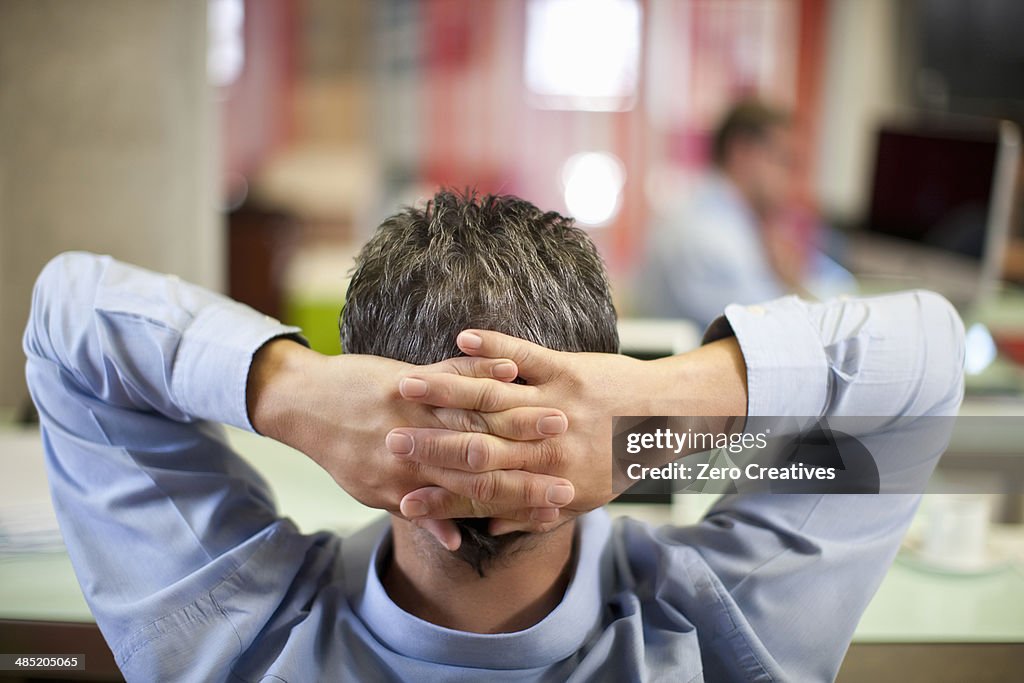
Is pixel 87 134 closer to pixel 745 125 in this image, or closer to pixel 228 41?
pixel 745 125

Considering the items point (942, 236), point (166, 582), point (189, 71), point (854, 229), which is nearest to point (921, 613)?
point (166, 582)

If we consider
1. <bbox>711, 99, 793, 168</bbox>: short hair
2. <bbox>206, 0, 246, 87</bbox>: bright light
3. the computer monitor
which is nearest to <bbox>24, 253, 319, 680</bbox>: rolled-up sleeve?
the computer monitor

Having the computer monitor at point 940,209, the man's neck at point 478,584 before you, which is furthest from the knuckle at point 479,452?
the computer monitor at point 940,209

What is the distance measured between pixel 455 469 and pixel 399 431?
2.1 inches

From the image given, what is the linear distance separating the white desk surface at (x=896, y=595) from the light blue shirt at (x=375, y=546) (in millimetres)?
237

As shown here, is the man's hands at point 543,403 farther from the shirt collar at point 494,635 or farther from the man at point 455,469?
the shirt collar at point 494,635

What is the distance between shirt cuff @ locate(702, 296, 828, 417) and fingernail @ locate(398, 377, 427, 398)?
28 cm

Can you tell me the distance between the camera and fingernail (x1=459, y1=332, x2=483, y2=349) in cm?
72

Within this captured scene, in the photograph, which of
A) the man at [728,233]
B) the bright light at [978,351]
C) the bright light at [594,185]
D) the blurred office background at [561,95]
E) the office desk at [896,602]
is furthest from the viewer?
the bright light at [594,185]

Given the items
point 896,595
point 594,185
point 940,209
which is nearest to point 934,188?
point 940,209

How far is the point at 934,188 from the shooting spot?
9.14ft

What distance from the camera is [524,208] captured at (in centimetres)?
83

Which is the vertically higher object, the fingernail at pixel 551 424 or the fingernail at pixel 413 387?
the fingernail at pixel 413 387

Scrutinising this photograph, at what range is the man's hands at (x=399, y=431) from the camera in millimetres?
743
